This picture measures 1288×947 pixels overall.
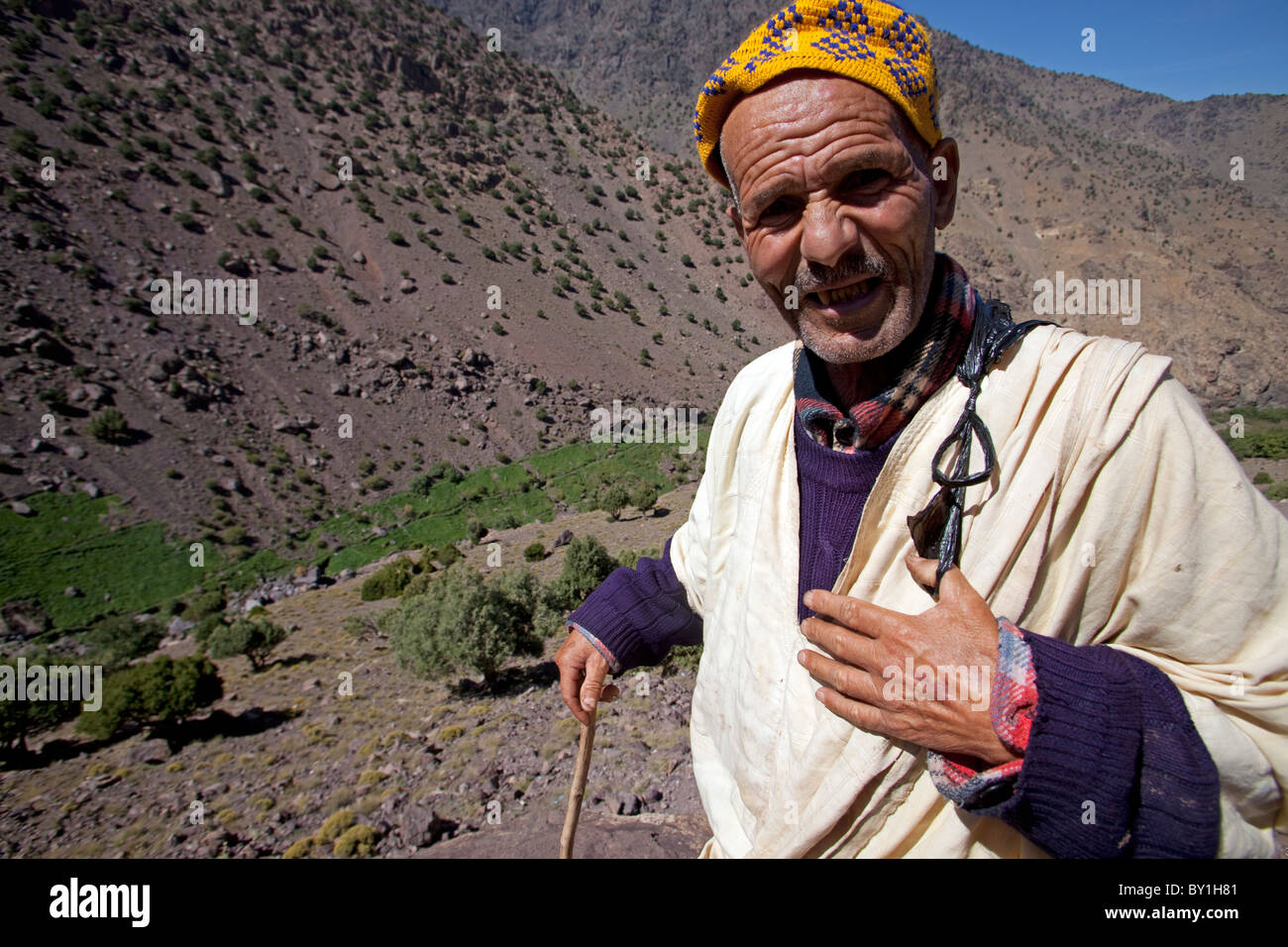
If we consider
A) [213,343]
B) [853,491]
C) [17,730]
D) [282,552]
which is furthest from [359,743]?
[213,343]

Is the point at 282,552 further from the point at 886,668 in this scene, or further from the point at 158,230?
the point at 886,668

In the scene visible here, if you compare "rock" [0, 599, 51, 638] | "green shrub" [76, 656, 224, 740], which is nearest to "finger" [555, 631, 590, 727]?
"green shrub" [76, 656, 224, 740]

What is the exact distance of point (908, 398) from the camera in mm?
1429

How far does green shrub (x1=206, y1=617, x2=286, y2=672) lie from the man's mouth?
57.7 ft

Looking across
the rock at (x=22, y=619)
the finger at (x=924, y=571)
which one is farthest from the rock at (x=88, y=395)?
the finger at (x=924, y=571)

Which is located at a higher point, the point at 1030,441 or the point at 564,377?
the point at 564,377

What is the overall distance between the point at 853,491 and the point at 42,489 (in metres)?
30.9

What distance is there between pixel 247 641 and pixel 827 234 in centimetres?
1775

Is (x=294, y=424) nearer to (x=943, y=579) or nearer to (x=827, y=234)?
(x=827, y=234)

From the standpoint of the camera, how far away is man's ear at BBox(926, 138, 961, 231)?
1582 millimetres

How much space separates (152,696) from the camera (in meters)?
12.4

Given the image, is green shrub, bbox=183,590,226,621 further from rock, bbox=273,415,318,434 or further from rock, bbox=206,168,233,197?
rock, bbox=206,168,233,197

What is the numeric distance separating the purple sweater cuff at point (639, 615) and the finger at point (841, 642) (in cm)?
77

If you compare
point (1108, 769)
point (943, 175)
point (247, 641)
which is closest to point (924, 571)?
point (1108, 769)
